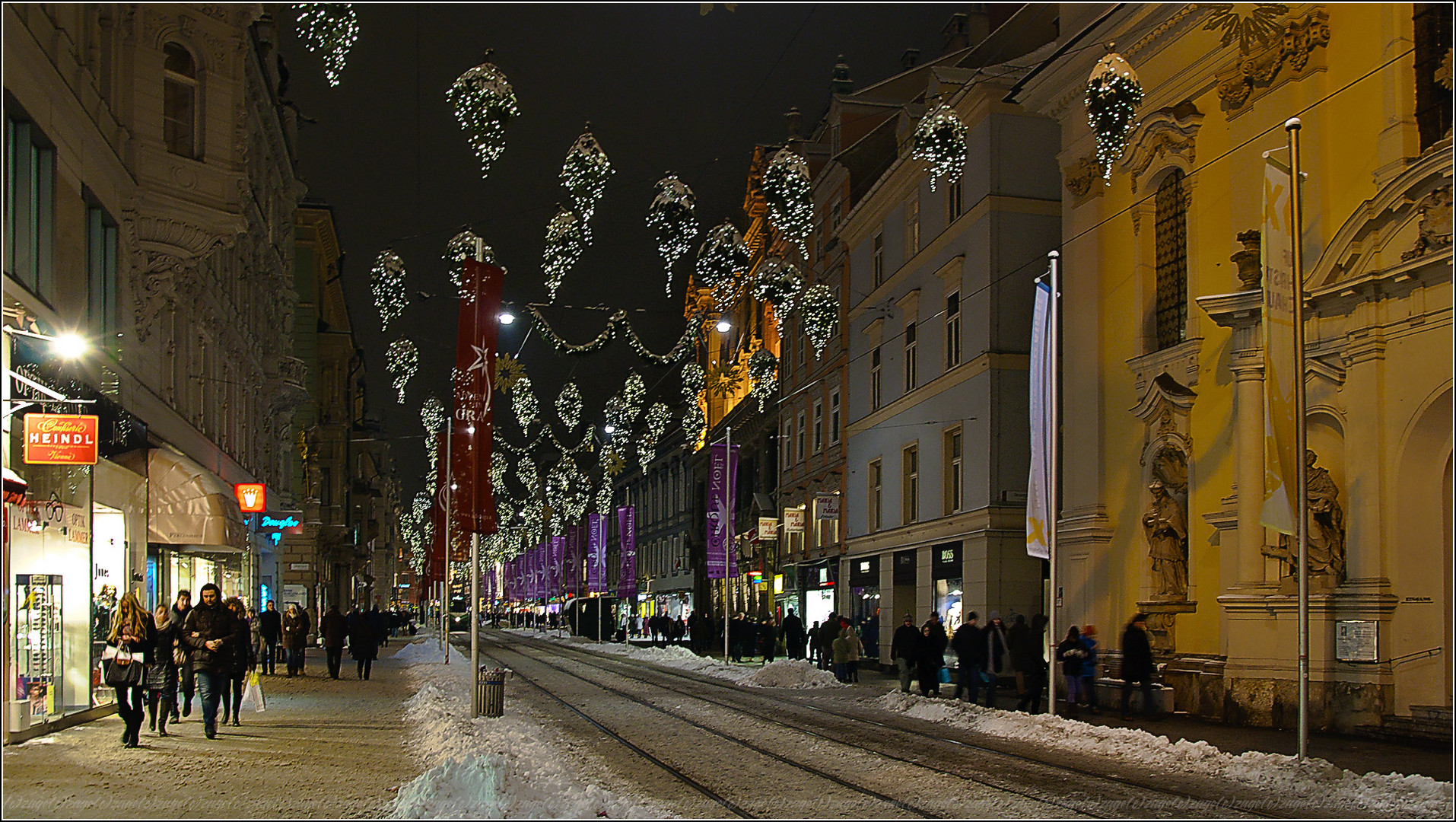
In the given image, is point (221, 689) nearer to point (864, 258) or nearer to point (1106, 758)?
point (1106, 758)

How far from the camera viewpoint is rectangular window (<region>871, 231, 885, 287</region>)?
40875 millimetres

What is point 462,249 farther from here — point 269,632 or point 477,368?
point 269,632

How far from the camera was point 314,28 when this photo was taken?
1180 centimetres

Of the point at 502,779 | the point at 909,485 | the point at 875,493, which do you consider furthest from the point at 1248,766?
the point at 875,493

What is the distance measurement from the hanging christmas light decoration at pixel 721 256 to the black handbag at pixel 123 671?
9058 mm

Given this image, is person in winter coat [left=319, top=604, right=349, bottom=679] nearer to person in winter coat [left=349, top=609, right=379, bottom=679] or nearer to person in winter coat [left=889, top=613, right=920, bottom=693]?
person in winter coat [left=349, top=609, right=379, bottom=679]

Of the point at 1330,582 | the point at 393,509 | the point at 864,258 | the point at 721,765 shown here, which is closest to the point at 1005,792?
the point at 721,765

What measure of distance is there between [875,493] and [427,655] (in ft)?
57.0

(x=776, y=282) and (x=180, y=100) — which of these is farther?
(x=180, y=100)

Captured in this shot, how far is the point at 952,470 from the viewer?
35250 millimetres

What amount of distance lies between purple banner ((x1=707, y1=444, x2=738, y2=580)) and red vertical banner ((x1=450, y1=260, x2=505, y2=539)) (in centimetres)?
2287

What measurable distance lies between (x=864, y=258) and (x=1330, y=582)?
2475 centimetres

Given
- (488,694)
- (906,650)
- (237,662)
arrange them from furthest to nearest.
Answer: (906,650), (488,694), (237,662)

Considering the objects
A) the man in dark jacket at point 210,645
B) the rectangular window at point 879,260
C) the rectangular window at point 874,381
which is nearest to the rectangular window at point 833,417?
the rectangular window at point 874,381
